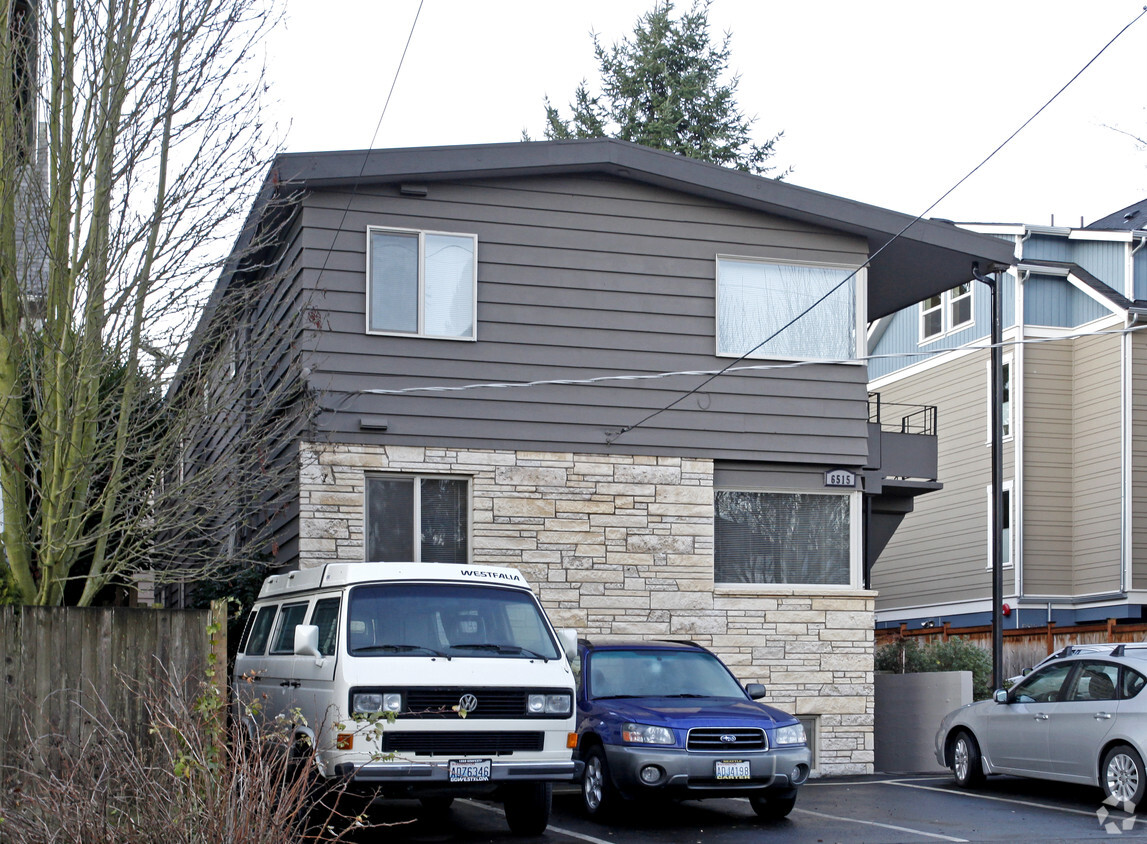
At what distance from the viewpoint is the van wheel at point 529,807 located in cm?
1009

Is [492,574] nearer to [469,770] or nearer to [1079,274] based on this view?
[469,770]

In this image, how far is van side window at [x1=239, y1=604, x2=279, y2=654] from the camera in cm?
1179

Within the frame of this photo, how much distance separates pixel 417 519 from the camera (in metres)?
14.8

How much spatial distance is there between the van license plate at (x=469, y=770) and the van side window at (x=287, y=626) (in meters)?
2.04

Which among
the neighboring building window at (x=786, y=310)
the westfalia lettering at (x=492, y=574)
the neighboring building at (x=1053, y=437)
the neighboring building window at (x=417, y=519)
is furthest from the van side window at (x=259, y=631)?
the neighboring building at (x=1053, y=437)

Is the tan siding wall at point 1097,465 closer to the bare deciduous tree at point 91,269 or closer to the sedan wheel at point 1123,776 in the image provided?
the sedan wheel at point 1123,776

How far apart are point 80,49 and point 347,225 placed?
225 inches

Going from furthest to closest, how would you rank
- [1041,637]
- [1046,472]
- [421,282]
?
[1046,472]
[1041,637]
[421,282]

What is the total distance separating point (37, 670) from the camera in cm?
883

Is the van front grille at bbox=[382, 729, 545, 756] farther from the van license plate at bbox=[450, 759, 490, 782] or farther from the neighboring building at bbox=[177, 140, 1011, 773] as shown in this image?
the neighboring building at bbox=[177, 140, 1011, 773]

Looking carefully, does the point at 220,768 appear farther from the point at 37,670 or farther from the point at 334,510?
the point at 334,510

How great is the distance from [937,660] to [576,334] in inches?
290

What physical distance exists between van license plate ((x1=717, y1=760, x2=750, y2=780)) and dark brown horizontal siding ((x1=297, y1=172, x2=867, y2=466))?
5182 millimetres

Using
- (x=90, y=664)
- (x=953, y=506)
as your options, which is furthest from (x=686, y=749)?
(x=953, y=506)
